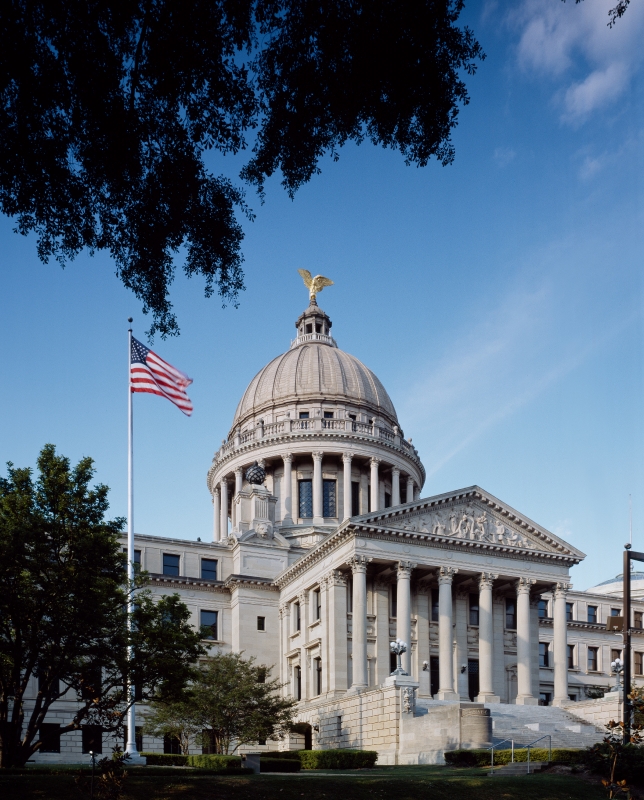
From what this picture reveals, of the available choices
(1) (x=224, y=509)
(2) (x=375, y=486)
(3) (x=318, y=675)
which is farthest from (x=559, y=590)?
(1) (x=224, y=509)

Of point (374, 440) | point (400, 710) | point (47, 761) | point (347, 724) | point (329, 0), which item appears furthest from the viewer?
point (374, 440)

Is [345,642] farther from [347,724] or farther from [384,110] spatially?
[384,110]

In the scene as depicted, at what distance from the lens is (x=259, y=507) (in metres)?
76.9

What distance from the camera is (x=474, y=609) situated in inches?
2569

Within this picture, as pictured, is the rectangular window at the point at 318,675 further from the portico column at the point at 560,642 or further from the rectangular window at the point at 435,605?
the portico column at the point at 560,642

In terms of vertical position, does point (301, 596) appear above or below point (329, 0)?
below

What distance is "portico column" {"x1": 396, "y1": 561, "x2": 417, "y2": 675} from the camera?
57781 mm

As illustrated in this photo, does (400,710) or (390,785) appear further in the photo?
(400,710)

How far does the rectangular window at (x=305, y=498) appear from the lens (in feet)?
276

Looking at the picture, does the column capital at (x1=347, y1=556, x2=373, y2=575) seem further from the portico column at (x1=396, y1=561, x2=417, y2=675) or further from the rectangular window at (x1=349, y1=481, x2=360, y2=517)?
the rectangular window at (x1=349, y1=481, x2=360, y2=517)

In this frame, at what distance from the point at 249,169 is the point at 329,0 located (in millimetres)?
3284

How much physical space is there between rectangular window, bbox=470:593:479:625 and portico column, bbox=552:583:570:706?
17.0 feet

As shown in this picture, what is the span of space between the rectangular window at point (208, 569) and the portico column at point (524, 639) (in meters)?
23.7

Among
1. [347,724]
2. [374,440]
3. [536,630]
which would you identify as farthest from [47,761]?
[374,440]
